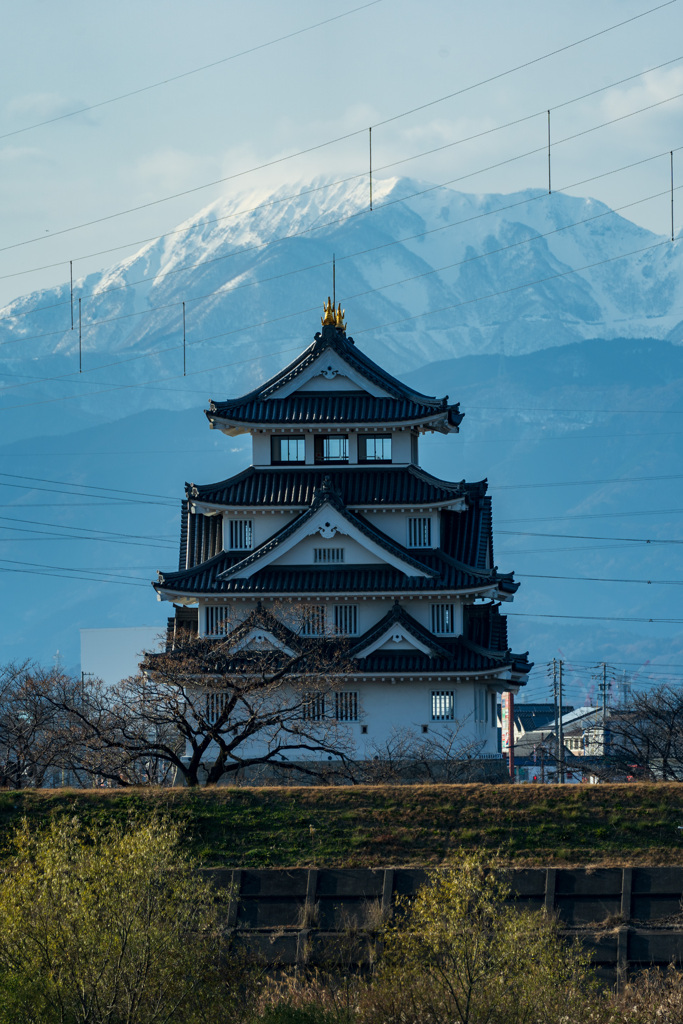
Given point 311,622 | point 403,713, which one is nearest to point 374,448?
point 311,622

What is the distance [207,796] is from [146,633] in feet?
397

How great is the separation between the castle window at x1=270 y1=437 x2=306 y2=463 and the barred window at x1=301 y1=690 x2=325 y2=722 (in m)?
10.3

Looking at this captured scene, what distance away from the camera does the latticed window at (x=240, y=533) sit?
173 ft

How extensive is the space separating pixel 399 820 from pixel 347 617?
15.5 m

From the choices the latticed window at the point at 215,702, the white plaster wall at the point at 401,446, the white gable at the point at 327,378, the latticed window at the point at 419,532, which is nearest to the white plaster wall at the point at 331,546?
the latticed window at the point at 419,532

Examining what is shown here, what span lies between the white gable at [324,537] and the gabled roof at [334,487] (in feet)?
3.70

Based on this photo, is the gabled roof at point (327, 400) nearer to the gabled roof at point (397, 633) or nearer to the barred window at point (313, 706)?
the gabled roof at point (397, 633)

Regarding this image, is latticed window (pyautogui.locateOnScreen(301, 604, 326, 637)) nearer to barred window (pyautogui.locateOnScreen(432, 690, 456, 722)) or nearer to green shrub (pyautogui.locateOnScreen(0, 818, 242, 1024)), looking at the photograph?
barred window (pyautogui.locateOnScreen(432, 690, 456, 722))

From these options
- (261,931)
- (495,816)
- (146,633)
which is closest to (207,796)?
(261,931)

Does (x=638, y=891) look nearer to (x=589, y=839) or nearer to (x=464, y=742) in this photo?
(x=589, y=839)

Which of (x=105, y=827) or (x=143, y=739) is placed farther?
(x=143, y=739)

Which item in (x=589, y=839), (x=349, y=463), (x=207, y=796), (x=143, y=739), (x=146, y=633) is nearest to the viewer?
(x=589, y=839)

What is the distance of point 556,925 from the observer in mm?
31188

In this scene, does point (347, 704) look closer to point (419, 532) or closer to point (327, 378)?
point (419, 532)
